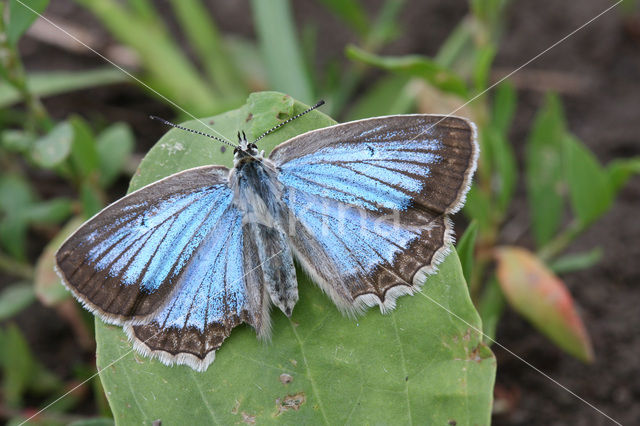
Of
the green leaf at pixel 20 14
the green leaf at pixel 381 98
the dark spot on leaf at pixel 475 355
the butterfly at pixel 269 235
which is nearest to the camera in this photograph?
the dark spot on leaf at pixel 475 355

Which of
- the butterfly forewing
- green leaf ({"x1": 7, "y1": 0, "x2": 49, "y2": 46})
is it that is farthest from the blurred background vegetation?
the butterfly forewing

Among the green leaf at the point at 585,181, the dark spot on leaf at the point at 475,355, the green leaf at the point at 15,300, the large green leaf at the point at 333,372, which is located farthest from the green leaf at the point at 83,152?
the green leaf at the point at 585,181

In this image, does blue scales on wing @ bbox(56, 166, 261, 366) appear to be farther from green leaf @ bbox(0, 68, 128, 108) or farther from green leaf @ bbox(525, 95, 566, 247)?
green leaf @ bbox(0, 68, 128, 108)

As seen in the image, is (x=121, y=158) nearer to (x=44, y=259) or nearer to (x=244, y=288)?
(x=44, y=259)

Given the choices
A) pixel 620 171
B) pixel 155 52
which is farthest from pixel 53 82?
pixel 620 171

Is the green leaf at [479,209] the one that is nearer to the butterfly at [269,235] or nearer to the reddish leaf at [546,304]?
the reddish leaf at [546,304]

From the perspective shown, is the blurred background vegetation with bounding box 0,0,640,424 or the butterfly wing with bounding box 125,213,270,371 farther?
the blurred background vegetation with bounding box 0,0,640,424
